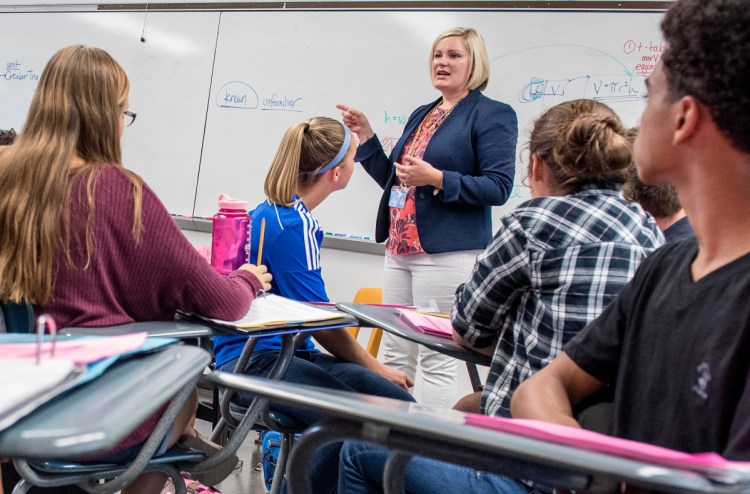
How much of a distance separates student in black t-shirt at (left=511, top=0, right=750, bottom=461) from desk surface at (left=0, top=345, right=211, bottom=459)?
1.78 feet

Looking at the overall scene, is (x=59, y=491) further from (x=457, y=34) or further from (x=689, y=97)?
(x=457, y=34)

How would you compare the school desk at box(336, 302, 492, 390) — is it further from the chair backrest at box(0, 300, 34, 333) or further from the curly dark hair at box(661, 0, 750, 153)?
the curly dark hair at box(661, 0, 750, 153)

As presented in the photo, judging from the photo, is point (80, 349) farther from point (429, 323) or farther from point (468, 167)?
point (468, 167)

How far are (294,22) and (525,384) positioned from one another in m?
3.18

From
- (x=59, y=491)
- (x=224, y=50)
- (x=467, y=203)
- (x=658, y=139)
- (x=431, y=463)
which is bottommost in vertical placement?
(x=59, y=491)

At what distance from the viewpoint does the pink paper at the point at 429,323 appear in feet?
5.42

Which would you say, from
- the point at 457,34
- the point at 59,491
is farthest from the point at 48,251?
the point at 457,34

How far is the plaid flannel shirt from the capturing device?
1.33m

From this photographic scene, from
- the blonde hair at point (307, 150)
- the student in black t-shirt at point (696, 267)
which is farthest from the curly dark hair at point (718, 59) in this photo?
the blonde hair at point (307, 150)

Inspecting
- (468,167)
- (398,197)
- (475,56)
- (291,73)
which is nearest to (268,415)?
(398,197)

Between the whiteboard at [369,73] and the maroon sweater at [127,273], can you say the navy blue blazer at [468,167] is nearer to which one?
the whiteboard at [369,73]

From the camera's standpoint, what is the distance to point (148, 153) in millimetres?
4312

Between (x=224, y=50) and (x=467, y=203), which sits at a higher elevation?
(x=224, y=50)

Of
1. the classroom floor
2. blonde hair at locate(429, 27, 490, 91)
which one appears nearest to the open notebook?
the classroom floor
